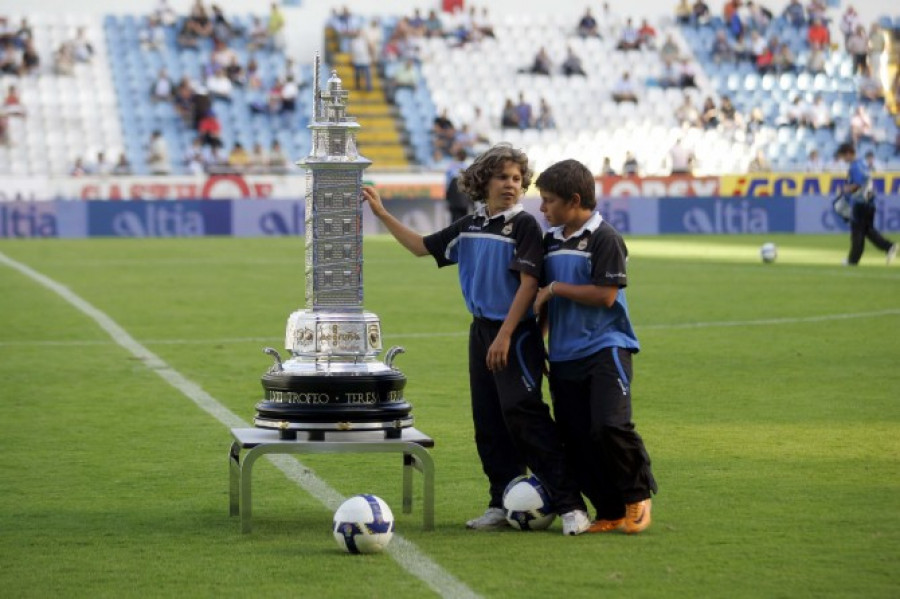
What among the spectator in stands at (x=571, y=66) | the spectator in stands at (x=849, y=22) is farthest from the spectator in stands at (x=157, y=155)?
the spectator in stands at (x=849, y=22)

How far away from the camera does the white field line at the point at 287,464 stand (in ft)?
19.8

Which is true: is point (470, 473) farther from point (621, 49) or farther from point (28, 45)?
point (621, 49)

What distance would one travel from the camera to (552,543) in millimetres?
6754

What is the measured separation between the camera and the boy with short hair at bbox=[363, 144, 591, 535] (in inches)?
272

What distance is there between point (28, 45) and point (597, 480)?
117ft

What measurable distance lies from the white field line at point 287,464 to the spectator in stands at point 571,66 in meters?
26.8

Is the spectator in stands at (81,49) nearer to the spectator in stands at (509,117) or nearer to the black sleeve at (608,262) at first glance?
the spectator in stands at (509,117)

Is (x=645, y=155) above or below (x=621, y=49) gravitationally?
below

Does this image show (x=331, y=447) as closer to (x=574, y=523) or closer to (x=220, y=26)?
(x=574, y=523)

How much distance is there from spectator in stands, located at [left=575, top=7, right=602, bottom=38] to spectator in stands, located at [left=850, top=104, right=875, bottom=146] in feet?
24.5

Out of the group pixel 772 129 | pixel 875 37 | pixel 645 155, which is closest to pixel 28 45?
pixel 645 155

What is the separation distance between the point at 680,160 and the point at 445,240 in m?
34.5

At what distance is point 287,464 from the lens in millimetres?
8820

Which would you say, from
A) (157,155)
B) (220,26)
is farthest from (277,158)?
(220,26)
